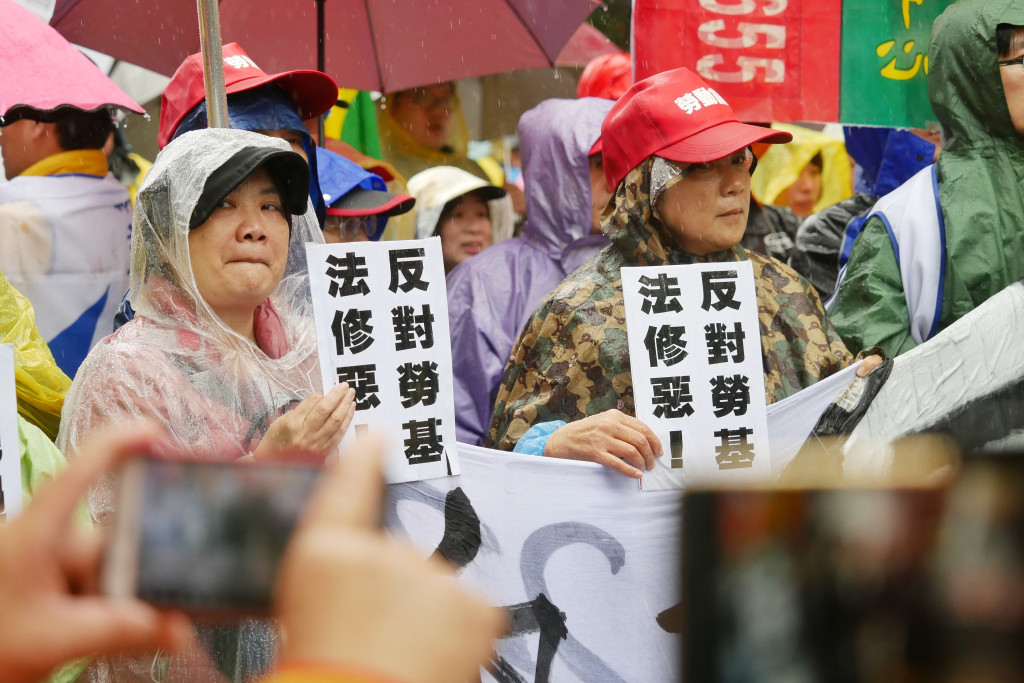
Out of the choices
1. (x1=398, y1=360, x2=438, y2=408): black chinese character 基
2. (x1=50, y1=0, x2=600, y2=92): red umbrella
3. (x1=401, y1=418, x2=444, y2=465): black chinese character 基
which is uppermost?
(x1=50, y1=0, x2=600, y2=92): red umbrella

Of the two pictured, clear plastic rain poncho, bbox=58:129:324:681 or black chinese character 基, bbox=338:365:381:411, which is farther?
black chinese character 基, bbox=338:365:381:411

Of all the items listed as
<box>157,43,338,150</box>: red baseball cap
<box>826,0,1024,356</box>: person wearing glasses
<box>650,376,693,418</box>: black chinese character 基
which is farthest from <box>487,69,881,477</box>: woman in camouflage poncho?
→ <box>157,43,338,150</box>: red baseball cap

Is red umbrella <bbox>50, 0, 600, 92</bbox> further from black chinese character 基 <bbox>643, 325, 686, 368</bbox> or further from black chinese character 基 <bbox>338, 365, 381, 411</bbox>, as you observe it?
black chinese character 基 <bbox>643, 325, 686, 368</bbox>

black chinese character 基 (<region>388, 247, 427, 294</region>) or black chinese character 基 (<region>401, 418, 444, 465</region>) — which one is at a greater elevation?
black chinese character 基 (<region>388, 247, 427, 294</region>)

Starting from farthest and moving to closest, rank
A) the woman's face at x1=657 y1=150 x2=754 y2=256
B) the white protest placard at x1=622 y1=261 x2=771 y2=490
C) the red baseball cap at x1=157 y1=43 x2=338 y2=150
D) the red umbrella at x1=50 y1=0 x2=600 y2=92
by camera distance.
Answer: the red umbrella at x1=50 y1=0 x2=600 y2=92 < the red baseball cap at x1=157 y1=43 x2=338 y2=150 < the woman's face at x1=657 y1=150 x2=754 y2=256 < the white protest placard at x1=622 y1=261 x2=771 y2=490

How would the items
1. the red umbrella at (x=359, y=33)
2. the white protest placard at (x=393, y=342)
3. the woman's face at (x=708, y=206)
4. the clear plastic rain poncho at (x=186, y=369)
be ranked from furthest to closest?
the red umbrella at (x=359, y=33)
the woman's face at (x=708, y=206)
the white protest placard at (x=393, y=342)
the clear plastic rain poncho at (x=186, y=369)

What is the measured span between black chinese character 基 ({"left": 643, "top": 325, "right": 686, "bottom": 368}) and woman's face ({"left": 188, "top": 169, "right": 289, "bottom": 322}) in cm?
91

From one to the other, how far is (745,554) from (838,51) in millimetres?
3905

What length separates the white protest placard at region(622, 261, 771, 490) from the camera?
2682mm

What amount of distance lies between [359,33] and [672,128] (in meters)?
2.49

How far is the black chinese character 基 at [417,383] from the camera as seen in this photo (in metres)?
2.61

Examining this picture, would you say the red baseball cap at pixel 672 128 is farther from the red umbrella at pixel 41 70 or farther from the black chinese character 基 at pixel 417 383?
the red umbrella at pixel 41 70

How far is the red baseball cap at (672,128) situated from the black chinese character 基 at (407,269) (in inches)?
35.9

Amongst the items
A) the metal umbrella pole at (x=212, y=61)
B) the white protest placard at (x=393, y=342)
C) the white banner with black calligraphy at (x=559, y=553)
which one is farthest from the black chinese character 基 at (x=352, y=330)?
the metal umbrella pole at (x=212, y=61)
